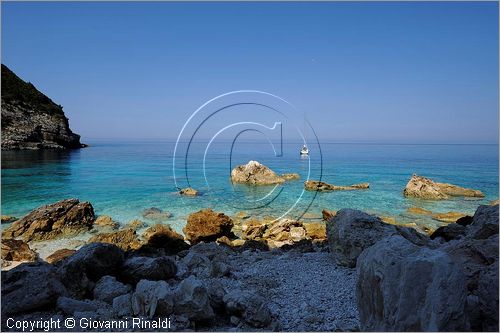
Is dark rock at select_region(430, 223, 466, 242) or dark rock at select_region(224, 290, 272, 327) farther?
dark rock at select_region(430, 223, 466, 242)

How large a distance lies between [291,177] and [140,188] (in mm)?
20241

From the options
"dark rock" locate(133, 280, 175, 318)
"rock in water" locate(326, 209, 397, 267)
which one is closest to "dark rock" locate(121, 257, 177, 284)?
"dark rock" locate(133, 280, 175, 318)

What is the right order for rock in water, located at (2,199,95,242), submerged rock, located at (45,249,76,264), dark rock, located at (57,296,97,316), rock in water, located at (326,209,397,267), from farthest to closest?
rock in water, located at (2,199,95,242) < submerged rock, located at (45,249,76,264) < rock in water, located at (326,209,397,267) < dark rock, located at (57,296,97,316)

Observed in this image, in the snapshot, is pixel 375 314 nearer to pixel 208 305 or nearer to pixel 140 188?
pixel 208 305

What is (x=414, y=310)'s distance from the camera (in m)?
4.33

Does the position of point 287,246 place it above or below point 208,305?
below

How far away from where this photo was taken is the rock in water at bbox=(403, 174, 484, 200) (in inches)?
1303

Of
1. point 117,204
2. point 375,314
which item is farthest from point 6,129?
point 375,314

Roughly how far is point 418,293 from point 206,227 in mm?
13717

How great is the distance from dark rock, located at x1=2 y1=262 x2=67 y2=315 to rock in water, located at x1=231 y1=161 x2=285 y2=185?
36.2 metres

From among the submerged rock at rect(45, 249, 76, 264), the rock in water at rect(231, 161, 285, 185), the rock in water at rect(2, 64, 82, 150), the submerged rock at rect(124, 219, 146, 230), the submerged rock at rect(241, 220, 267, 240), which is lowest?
the submerged rock at rect(124, 219, 146, 230)

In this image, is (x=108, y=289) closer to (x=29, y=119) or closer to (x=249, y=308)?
(x=249, y=308)

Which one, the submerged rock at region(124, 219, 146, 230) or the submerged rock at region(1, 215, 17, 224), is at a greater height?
the submerged rock at region(1, 215, 17, 224)

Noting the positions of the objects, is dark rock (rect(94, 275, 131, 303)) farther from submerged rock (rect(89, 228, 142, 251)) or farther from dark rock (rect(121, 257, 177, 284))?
submerged rock (rect(89, 228, 142, 251))
